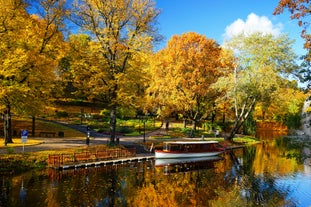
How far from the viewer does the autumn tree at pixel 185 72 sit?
54844mm

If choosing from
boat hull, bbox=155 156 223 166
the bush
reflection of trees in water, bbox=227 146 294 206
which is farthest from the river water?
the bush

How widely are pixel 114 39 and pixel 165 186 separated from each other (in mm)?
19030

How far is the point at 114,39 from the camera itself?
37312 mm

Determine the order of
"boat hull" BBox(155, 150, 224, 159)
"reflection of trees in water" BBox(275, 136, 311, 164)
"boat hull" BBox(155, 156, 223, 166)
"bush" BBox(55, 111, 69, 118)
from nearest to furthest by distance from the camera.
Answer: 1. "reflection of trees in water" BBox(275, 136, 311, 164)
2. "boat hull" BBox(155, 156, 223, 166)
3. "boat hull" BBox(155, 150, 224, 159)
4. "bush" BBox(55, 111, 69, 118)

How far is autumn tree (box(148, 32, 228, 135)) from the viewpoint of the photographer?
54.8 metres

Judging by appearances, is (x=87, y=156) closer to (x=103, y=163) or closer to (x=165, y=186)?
(x=103, y=163)

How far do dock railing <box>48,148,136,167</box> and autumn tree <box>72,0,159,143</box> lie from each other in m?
2.71

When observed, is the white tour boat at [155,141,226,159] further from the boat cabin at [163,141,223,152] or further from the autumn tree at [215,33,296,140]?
the autumn tree at [215,33,296,140]

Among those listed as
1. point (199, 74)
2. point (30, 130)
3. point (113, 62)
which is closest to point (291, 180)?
point (113, 62)

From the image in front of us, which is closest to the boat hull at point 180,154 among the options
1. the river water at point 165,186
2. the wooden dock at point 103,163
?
the wooden dock at point 103,163

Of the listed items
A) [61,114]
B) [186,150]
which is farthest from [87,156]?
[61,114]

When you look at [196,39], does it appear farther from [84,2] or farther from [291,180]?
[291,180]

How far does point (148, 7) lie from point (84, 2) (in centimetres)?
789

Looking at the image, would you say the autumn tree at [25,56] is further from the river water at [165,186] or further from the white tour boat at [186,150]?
the white tour boat at [186,150]
